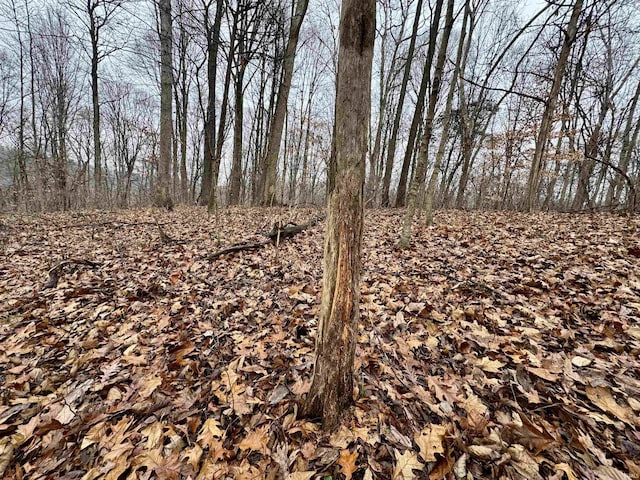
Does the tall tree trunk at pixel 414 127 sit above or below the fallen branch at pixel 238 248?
above

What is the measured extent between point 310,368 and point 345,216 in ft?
5.25

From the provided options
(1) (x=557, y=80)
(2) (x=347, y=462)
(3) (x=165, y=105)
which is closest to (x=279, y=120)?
(3) (x=165, y=105)

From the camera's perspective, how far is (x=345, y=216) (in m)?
1.70

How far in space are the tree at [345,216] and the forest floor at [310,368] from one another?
34cm

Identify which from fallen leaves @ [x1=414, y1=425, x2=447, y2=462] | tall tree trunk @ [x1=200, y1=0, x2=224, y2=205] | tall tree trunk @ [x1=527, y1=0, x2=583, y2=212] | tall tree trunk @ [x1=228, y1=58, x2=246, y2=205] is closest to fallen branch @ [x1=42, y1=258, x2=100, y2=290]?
tall tree trunk @ [x1=200, y1=0, x2=224, y2=205]

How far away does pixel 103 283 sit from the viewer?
434 cm

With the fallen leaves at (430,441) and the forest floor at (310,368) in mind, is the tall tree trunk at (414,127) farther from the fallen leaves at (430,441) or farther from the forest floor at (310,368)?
the fallen leaves at (430,441)

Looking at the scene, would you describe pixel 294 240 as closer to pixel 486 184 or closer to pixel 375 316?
pixel 375 316

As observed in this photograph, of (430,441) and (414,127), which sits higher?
(414,127)

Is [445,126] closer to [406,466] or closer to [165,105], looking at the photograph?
[406,466]

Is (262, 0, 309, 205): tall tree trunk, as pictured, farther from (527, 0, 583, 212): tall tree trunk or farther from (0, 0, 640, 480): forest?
Result: (527, 0, 583, 212): tall tree trunk

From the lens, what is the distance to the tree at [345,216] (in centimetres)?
160

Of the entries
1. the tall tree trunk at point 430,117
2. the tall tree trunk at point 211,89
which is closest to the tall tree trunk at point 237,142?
the tall tree trunk at point 211,89

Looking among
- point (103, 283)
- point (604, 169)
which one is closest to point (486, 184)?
point (604, 169)
